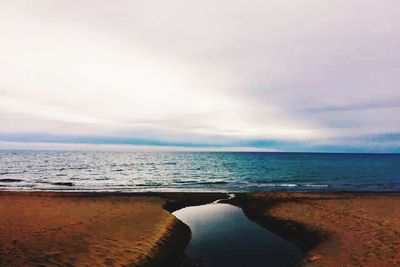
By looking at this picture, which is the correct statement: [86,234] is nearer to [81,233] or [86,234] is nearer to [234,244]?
[81,233]

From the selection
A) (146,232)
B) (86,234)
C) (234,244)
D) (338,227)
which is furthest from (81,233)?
(338,227)

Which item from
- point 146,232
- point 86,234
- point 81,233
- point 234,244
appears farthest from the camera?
point 146,232

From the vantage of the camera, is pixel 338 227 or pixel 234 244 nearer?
pixel 234 244

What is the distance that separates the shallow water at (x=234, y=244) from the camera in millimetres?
17234

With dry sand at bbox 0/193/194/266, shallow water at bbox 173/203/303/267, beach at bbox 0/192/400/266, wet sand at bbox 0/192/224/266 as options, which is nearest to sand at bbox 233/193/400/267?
beach at bbox 0/192/400/266

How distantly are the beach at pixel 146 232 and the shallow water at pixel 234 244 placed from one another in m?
0.94

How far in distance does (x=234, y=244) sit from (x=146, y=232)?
18.5ft

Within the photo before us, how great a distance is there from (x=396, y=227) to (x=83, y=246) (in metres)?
20.5

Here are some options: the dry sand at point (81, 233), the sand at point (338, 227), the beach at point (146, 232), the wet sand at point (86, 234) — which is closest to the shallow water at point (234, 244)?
the beach at point (146, 232)

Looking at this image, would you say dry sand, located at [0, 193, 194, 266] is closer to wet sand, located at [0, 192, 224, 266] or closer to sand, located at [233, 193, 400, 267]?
wet sand, located at [0, 192, 224, 266]

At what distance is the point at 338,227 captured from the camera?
73.7 feet

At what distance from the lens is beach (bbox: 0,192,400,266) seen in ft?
51.6

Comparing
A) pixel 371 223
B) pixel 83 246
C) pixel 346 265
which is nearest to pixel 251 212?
pixel 371 223

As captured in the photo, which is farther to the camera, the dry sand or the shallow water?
the shallow water
